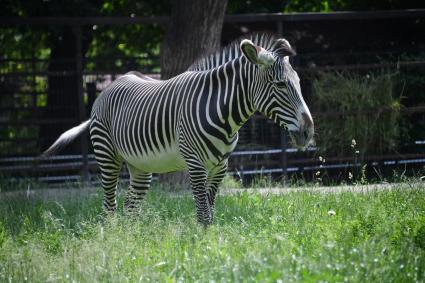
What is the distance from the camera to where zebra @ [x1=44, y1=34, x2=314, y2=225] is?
7.69m

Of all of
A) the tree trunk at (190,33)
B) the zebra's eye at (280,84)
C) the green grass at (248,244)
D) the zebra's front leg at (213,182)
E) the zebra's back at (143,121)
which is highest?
the tree trunk at (190,33)

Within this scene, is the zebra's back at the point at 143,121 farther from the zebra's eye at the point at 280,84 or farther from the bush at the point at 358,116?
the bush at the point at 358,116

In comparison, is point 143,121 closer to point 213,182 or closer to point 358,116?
point 213,182

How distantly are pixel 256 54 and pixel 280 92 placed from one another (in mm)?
446

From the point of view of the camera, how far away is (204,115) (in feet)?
26.2

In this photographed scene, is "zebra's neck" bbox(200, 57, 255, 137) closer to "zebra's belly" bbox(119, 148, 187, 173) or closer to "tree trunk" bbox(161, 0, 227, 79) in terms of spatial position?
"zebra's belly" bbox(119, 148, 187, 173)

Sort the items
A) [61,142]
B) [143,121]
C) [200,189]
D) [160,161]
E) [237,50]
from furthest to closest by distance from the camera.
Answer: [61,142] < [143,121] < [160,161] < [237,50] < [200,189]

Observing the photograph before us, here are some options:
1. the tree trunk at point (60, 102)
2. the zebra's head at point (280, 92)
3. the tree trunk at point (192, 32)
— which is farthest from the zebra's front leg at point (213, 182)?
the tree trunk at point (60, 102)

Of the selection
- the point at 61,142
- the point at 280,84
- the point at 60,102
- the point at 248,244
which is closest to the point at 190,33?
the point at 60,102

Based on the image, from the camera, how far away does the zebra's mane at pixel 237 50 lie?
784 centimetres

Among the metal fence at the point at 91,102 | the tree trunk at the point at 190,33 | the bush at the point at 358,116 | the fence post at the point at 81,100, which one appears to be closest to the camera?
the tree trunk at the point at 190,33

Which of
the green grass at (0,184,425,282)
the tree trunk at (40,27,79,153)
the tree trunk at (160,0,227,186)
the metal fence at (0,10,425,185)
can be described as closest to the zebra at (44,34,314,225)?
the green grass at (0,184,425,282)

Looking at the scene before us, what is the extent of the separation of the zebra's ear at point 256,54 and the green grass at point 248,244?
157cm

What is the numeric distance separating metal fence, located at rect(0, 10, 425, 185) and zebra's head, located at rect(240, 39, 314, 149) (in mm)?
5226
